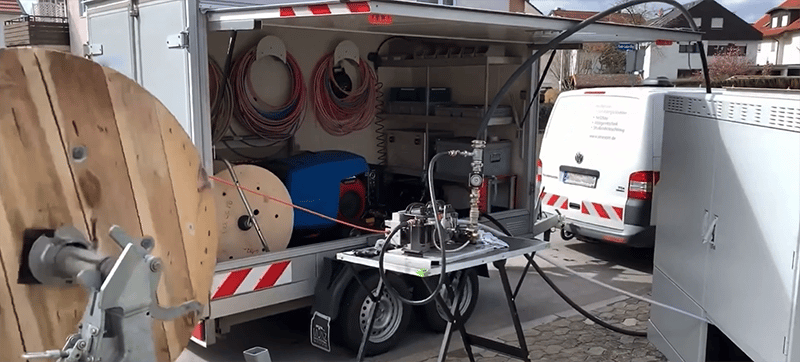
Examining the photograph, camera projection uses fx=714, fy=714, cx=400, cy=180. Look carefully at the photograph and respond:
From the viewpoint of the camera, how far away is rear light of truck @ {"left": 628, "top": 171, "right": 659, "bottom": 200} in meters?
6.67

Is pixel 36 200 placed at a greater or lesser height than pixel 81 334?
greater

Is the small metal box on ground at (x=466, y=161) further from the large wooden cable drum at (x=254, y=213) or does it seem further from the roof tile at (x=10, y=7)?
the roof tile at (x=10, y=7)

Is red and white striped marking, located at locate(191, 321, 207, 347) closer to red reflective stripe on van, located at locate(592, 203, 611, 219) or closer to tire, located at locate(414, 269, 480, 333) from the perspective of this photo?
tire, located at locate(414, 269, 480, 333)

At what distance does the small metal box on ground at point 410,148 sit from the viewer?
6613 mm

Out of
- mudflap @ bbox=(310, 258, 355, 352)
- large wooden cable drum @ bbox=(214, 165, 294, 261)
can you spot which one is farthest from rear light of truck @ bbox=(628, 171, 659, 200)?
large wooden cable drum @ bbox=(214, 165, 294, 261)

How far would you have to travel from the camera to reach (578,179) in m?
7.36

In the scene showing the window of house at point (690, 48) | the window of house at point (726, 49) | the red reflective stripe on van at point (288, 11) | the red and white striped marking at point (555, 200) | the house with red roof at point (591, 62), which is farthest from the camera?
the window of house at point (726, 49)

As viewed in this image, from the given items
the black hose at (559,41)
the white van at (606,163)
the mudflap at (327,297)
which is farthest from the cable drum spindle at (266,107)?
the white van at (606,163)

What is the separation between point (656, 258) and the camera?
16.1 ft

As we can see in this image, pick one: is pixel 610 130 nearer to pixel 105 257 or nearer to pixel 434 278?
pixel 434 278

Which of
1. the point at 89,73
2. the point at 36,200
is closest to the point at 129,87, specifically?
the point at 89,73

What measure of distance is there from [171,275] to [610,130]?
591cm

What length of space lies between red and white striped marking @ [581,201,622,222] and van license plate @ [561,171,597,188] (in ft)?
0.63

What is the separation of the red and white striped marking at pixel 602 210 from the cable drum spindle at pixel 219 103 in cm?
374
